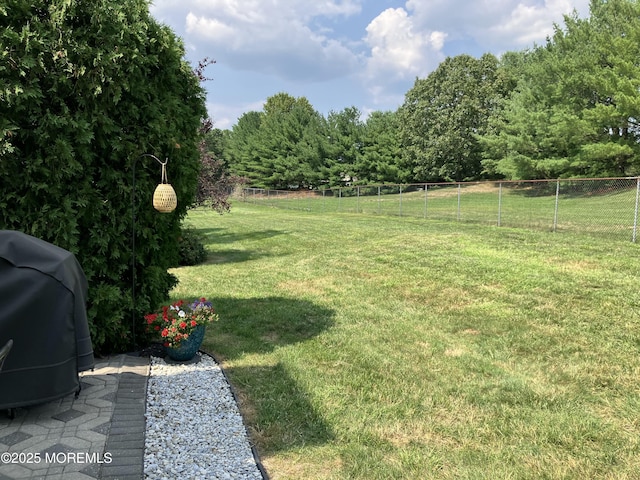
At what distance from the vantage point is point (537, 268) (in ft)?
24.6

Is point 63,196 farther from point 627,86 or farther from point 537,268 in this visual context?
point 627,86

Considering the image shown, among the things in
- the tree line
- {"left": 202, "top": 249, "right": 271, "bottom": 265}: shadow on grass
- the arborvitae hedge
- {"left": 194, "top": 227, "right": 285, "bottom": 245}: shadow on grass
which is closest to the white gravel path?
the arborvitae hedge

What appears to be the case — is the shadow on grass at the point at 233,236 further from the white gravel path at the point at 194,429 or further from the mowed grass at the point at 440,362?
the white gravel path at the point at 194,429

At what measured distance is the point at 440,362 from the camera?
4250 millimetres

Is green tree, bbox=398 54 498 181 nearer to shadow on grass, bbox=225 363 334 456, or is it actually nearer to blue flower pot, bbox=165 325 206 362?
blue flower pot, bbox=165 325 206 362

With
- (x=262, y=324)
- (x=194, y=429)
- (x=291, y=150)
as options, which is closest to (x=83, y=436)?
Result: (x=194, y=429)

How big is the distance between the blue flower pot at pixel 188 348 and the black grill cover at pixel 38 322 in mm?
1302

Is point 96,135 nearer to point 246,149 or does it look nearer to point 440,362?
point 440,362

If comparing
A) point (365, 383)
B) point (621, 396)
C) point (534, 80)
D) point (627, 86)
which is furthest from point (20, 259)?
point (534, 80)

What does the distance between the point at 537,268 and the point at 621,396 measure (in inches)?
168

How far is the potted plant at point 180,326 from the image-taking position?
4121 millimetres

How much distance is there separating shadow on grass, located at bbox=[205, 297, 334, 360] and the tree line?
1144cm

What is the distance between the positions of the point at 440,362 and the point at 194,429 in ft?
7.63

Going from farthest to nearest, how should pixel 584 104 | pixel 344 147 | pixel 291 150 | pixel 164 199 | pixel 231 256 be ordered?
pixel 291 150 < pixel 344 147 < pixel 584 104 < pixel 231 256 < pixel 164 199
